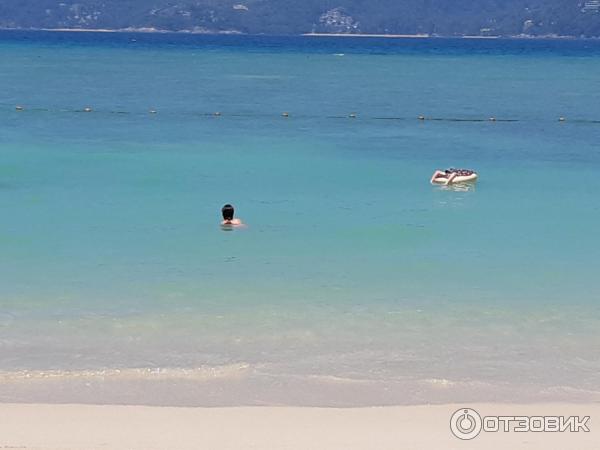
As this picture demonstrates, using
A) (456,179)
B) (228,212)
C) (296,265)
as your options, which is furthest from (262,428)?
(456,179)

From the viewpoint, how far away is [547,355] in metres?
17.1

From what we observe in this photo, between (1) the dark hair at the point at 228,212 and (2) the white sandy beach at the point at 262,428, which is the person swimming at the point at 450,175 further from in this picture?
(2) the white sandy beach at the point at 262,428

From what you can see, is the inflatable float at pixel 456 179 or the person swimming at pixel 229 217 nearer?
the person swimming at pixel 229 217

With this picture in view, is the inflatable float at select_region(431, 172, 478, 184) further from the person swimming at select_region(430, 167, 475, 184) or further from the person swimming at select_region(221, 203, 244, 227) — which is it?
the person swimming at select_region(221, 203, 244, 227)

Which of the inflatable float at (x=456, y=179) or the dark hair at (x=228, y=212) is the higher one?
the dark hair at (x=228, y=212)

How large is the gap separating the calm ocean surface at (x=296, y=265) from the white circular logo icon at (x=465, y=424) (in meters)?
0.77

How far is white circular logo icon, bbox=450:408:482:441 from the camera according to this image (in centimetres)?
1362

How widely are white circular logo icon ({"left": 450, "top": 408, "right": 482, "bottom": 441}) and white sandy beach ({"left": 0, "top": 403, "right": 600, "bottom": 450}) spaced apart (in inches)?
3.3

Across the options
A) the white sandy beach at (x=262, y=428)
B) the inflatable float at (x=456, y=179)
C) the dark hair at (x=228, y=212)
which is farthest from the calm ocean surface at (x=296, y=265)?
the dark hair at (x=228, y=212)

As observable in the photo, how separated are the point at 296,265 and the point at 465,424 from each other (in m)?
8.95

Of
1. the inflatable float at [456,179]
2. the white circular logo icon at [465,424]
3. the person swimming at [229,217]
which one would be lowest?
the inflatable float at [456,179]

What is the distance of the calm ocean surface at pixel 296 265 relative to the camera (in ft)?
52.9

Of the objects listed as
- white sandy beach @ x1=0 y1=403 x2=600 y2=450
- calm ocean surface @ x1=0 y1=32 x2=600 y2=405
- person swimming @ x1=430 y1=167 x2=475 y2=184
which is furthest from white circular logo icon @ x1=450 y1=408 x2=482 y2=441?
person swimming @ x1=430 y1=167 x2=475 y2=184

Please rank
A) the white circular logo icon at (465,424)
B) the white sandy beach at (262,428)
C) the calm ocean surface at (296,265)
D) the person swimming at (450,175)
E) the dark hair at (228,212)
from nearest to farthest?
1. the white sandy beach at (262,428)
2. the white circular logo icon at (465,424)
3. the calm ocean surface at (296,265)
4. the dark hair at (228,212)
5. the person swimming at (450,175)
